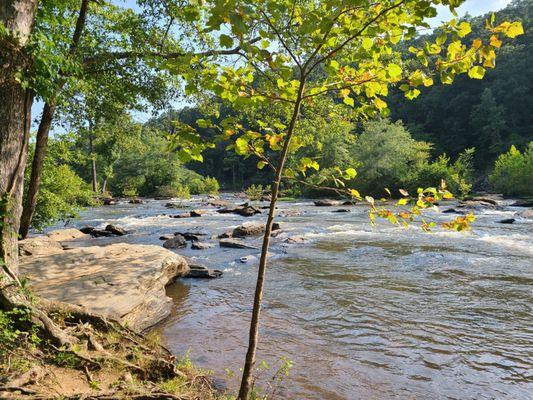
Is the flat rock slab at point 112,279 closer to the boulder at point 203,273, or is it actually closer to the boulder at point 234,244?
the boulder at point 203,273

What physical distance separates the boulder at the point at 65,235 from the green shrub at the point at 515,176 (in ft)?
151

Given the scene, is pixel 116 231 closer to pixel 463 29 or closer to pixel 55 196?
pixel 55 196

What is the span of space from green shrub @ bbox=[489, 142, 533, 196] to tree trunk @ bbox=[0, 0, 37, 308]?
50.8 m

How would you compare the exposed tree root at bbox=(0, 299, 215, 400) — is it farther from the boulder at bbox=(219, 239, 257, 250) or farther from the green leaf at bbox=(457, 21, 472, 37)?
the boulder at bbox=(219, 239, 257, 250)

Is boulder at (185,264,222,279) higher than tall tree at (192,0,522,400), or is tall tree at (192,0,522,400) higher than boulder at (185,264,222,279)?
tall tree at (192,0,522,400)

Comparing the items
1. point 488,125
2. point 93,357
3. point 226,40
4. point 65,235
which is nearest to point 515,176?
point 488,125

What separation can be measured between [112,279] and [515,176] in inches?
1991

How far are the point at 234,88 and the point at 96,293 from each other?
576cm

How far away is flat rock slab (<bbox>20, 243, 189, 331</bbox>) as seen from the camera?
270 inches

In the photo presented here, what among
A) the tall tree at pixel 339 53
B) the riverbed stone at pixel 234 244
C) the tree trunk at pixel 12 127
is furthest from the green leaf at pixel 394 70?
the riverbed stone at pixel 234 244

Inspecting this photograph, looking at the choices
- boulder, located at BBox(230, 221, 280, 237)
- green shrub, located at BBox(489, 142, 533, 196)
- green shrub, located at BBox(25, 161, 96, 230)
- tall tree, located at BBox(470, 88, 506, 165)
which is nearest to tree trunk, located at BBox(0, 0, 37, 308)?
green shrub, located at BBox(25, 161, 96, 230)

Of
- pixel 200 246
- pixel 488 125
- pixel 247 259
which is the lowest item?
pixel 247 259

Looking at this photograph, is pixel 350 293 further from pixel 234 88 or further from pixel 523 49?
pixel 523 49

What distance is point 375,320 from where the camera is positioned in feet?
24.8
